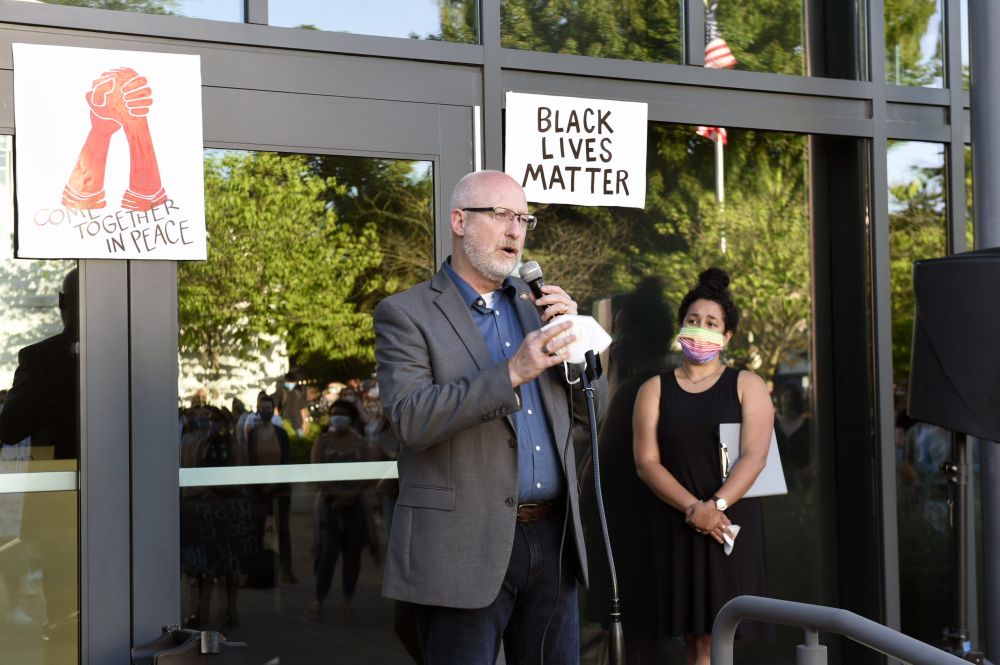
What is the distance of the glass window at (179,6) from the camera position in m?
4.14

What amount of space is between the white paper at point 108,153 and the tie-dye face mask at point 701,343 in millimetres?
1920

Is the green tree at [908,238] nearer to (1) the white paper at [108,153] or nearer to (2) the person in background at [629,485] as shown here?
(2) the person in background at [629,485]

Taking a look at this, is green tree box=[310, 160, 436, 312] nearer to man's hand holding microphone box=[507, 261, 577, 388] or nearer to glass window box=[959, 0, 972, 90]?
man's hand holding microphone box=[507, 261, 577, 388]

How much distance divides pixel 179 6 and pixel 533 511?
7.49 feet

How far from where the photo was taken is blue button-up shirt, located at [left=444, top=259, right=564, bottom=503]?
3.31m

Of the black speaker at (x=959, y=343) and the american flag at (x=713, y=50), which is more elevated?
the american flag at (x=713, y=50)

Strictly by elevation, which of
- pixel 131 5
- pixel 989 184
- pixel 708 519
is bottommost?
pixel 708 519

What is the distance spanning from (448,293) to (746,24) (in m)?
2.75

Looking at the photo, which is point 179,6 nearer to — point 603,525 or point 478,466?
point 478,466

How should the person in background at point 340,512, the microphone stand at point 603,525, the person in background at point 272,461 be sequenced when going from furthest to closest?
the person in background at point 340,512 → the person in background at point 272,461 → the microphone stand at point 603,525

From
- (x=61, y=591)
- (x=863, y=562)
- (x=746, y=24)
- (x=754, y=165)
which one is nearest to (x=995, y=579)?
(x=863, y=562)

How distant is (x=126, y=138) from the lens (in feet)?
13.5

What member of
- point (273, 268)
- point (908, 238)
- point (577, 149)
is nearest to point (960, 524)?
point (908, 238)

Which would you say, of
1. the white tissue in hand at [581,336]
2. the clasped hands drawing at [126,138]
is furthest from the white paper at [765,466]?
the clasped hands drawing at [126,138]
